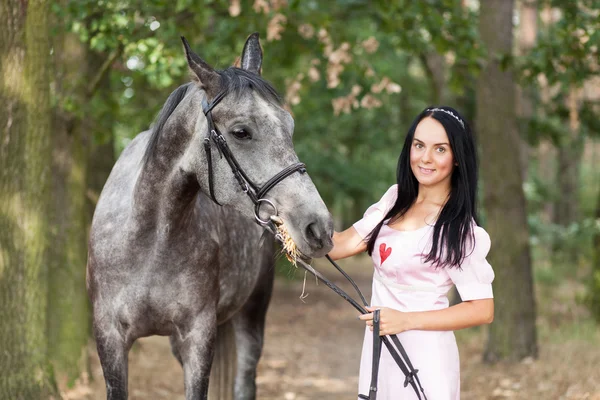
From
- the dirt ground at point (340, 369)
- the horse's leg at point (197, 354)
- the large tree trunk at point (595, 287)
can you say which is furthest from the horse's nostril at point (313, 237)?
the large tree trunk at point (595, 287)

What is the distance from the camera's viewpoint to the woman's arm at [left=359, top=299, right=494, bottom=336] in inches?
111

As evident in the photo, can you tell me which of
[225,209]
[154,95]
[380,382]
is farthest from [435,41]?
[154,95]

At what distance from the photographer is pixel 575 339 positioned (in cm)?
800

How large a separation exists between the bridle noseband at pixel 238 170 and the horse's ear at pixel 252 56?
48 cm

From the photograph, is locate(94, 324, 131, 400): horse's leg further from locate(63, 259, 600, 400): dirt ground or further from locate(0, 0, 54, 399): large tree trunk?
locate(63, 259, 600, 400): dirt ground

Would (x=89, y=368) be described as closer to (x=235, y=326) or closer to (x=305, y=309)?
(x=235, y=326)

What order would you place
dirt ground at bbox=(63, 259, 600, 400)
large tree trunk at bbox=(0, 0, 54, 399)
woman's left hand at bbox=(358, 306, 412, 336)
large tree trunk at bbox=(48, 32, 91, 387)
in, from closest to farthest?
1. woman's left hand at bbox=(358, 306, 412, 336)
2. large tree trunk at bbox=(0, 0, 54, 399)
3. dirt ground at bbox=(63, 259, 600, 400)
4. large tree trunk at bbox=(48, 32, 91, 387)

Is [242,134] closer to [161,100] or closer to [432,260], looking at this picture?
[432,260]

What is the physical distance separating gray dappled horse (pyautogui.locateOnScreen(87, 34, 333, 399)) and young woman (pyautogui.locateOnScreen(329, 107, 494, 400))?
1.85 feet

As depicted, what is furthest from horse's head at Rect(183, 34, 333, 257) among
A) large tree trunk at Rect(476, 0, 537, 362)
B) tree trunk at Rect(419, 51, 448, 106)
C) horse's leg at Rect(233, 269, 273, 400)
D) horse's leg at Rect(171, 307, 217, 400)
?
tree trunk at Rect(419, 51, 448, 106)

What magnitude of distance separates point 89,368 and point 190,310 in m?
3.63

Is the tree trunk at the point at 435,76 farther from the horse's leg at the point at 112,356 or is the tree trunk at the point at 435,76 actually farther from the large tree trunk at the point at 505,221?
the horse's leg at the point at 112,356

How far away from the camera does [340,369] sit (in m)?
8.07

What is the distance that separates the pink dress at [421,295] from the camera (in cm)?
289
